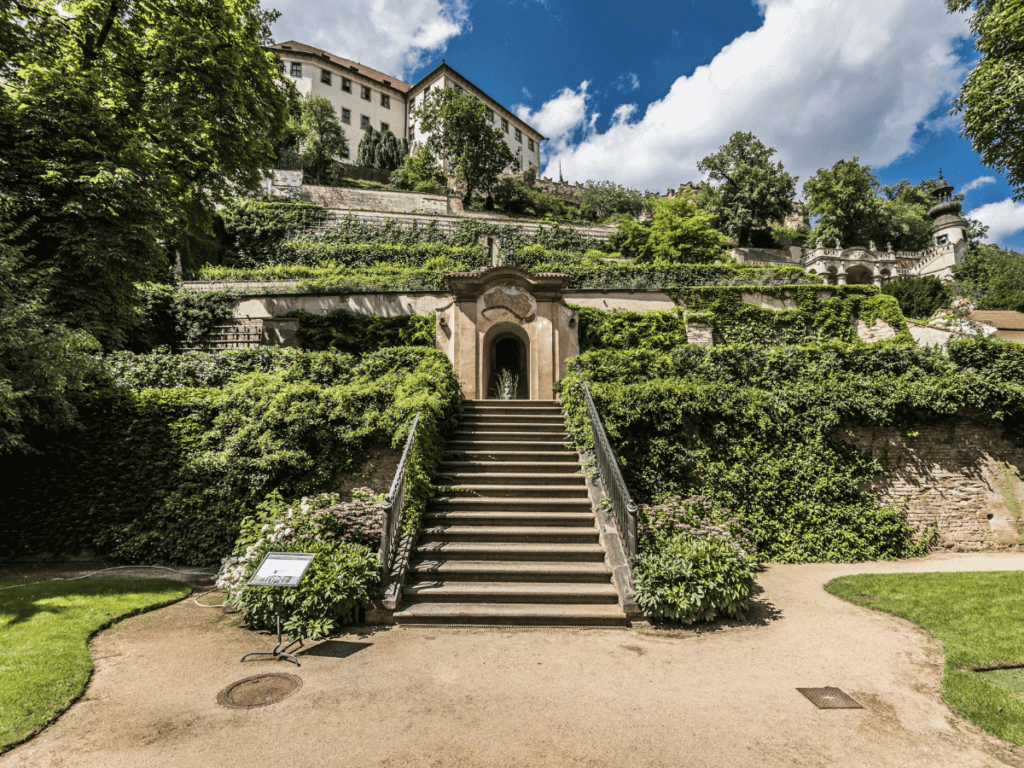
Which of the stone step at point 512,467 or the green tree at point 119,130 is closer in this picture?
the stone step at point 512,467

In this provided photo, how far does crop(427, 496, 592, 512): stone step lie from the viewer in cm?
830

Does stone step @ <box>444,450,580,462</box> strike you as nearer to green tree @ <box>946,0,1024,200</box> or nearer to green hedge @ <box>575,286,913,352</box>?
green hedge @ <box>575,286,913,352</box>

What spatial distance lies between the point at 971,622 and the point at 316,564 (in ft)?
27.7

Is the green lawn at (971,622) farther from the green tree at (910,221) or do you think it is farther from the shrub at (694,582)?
the green tree at (910,221)

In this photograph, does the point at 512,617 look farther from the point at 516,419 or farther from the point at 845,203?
the point at 845,203

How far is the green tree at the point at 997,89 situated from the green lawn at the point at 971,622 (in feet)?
39.8

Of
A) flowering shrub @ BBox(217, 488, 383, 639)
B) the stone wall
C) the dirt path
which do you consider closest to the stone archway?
flowering shrub @ BBox(217, 488, 383, 639)

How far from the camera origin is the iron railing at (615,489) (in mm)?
6816

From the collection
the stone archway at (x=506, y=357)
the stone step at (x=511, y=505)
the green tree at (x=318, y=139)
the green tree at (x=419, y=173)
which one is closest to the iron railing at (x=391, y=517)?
the stone step at (x=511, y=505)

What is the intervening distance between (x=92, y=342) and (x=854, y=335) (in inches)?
947

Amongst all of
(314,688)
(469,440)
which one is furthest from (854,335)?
(314,688)

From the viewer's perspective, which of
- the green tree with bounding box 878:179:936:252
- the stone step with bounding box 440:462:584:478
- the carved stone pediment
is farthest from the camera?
the green tree with bounding box 878:179:936:252

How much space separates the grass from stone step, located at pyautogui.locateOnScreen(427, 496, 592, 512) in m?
4.12

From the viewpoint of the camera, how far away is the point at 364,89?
56.6 meters
